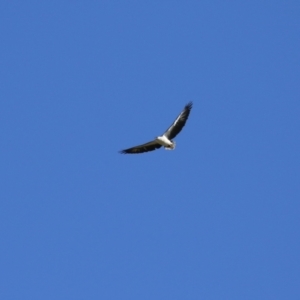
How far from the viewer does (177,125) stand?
110ft

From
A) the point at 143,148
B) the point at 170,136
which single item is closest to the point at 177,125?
the point at 170,136

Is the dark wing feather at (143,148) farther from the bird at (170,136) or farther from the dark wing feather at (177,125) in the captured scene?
the dark wing feather at (177,125)

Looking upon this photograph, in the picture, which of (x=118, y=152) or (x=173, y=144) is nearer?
(x=173, y=144)

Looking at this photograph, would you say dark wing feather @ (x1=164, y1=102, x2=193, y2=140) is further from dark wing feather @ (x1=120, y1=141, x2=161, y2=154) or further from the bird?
dark wing feather @ (x1=120, y1=141, x2=161, y2=154)

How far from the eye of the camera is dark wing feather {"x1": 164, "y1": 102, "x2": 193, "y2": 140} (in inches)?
1309

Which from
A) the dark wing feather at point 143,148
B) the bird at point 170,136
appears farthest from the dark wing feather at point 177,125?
the dark wing feather at point 143,148

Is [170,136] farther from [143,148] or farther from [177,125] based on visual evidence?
[143,148]

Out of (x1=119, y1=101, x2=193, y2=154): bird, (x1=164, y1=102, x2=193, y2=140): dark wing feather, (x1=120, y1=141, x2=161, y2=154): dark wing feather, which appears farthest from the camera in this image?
(x1=120, y1=141, x2=161, y2=154): dark wing feather

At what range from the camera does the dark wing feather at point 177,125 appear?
109 ft

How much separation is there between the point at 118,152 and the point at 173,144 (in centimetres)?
493

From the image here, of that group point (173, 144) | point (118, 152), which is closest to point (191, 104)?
point (173, 144)

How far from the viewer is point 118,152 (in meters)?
36.4

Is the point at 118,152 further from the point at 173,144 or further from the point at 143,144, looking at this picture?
the point at 173,144

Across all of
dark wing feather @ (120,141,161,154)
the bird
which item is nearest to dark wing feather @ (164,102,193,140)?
the bird
